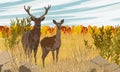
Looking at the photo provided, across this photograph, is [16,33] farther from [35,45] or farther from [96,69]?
[96,69]

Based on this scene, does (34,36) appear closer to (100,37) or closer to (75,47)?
(100,37)

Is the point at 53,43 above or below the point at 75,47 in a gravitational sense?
below

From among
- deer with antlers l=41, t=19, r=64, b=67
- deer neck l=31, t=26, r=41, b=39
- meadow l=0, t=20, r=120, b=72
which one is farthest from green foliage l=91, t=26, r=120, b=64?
deer neck l=31, t=26, r=41, b=39

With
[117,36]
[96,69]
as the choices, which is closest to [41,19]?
[117,36]

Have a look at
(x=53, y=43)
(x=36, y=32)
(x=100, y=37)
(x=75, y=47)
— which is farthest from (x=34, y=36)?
(x=75, y=47)

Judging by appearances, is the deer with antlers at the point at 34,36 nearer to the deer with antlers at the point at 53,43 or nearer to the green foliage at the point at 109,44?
the deer with antlers at the point at 53,43

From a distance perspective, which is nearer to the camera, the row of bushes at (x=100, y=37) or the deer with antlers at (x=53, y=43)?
the row of bushes at (x=100, y=37)

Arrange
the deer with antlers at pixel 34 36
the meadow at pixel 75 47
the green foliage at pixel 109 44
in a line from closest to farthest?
the meadow at pixel 75 47, the green foliage at pixel 109 44, the deer with antlers at pixel 34 36

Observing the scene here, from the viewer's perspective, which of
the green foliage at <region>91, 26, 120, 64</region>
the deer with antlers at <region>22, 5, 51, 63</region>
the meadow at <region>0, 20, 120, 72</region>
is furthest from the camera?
the deer with antlers at <region>22, 5, 51, 63</region>

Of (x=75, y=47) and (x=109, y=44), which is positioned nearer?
(x=75, y=47)

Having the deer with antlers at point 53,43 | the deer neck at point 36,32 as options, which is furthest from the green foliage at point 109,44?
the deer neck at point 36,32

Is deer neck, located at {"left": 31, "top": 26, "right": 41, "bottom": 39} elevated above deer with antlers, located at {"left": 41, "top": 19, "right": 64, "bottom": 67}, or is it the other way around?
deer neck, located at {"left": 31, "top": 26, "right": 41, "bottom": 39}

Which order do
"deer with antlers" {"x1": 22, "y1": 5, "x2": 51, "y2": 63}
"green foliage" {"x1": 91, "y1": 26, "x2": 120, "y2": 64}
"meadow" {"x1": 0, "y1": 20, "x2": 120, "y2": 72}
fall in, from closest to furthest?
"meadow" {"x1": 0, "y1": 20, "x2": 120, "y2": 72}, "green foliage" {"x1": 91, "y1": 26, "x2": 120, "y2": 64}, "deer with antlers" {"x1": 22, "y1": 5, "x2": 51, "y2": 63}

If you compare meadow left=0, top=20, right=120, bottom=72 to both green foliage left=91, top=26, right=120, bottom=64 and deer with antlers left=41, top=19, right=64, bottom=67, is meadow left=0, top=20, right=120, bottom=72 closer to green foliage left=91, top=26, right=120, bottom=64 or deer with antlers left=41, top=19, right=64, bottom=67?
green foliage left=91, top=26, right=120, bottom=64
